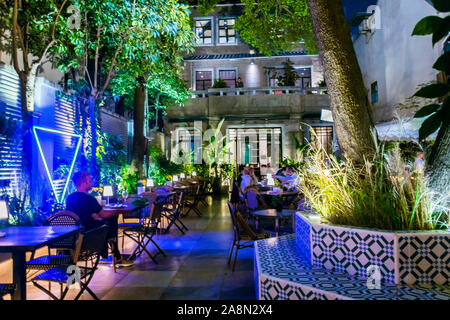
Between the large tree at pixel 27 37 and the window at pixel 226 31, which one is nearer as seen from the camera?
the large tree at pixel 27 37

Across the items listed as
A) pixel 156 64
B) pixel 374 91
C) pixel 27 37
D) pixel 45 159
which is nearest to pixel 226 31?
pixel 374 91

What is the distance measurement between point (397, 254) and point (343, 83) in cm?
185

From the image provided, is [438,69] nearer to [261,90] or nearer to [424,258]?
[424,258]

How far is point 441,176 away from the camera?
9.76 feet

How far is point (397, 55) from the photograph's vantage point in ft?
38.9

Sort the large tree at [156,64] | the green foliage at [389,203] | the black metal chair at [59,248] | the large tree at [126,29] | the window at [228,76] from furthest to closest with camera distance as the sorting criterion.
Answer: the window at [228,76]
the large tree at [156,64]
the large tree at [126,29]
the black metal chair at [59,248]
the green foliage at [389,203]

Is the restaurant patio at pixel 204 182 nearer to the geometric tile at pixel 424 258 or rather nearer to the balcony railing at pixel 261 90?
the geometric tile at pixel 424 258

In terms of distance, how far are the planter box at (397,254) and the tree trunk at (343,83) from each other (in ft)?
3.68

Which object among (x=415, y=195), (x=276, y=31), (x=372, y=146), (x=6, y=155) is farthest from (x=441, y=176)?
(x=276, y=31)

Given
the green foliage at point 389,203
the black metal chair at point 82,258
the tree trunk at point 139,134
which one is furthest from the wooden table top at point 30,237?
the tree trunk at point 139,134

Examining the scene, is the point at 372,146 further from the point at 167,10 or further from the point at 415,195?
the point at 167,10

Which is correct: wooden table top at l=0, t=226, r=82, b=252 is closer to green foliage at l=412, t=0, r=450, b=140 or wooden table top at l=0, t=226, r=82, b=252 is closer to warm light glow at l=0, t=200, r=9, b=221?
warm light glow at l=0, t=200, r=9, b=221

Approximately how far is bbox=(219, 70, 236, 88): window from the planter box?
18792 millimetres

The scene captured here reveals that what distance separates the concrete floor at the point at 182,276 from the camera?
3738mm
